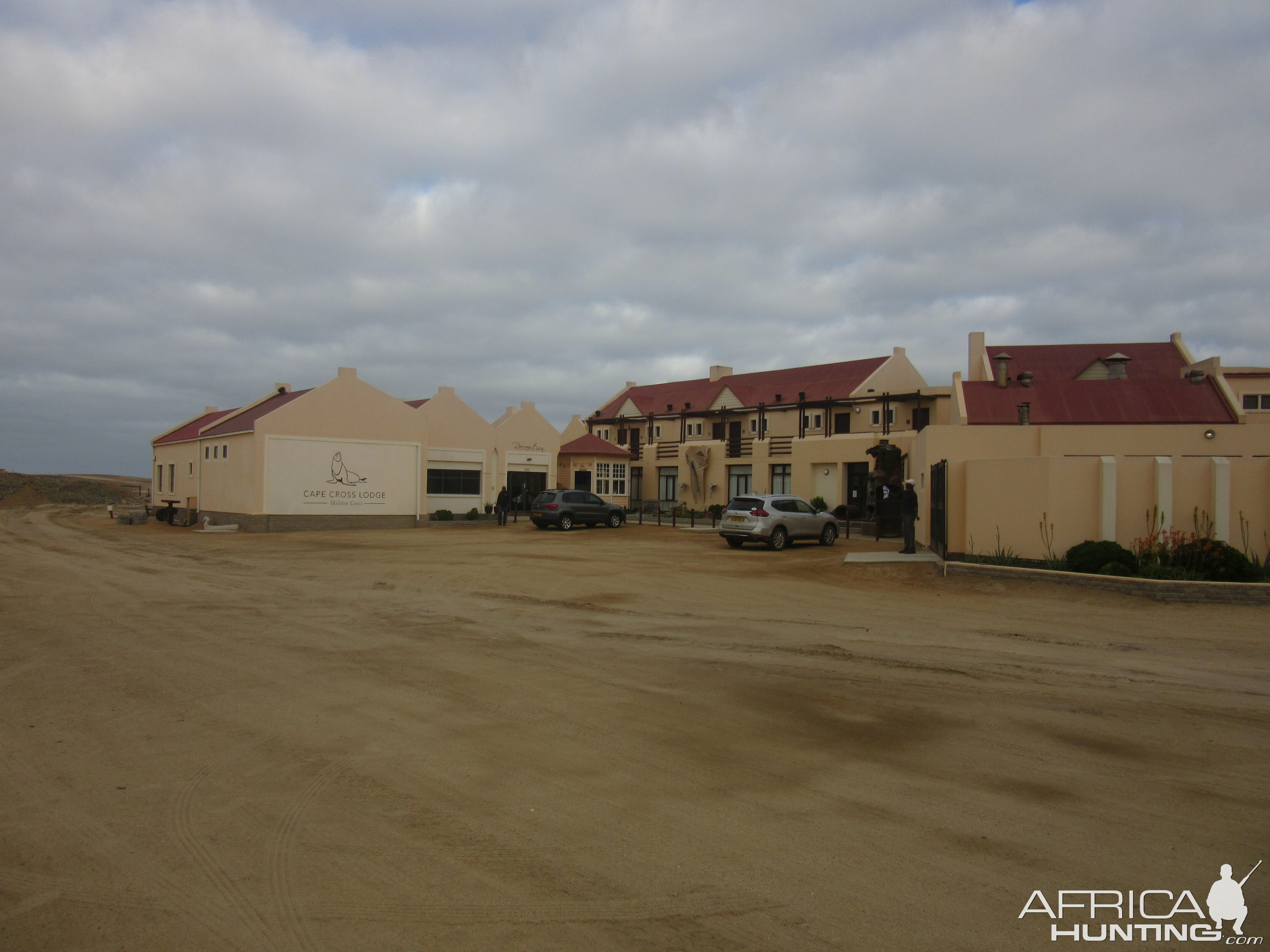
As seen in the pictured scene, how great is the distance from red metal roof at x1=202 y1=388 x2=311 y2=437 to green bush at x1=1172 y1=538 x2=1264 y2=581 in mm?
27967

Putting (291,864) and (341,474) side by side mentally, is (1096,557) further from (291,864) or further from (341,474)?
(341,474)

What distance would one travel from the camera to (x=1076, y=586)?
14.4m

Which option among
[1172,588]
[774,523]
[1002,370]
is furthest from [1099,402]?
[1172,588]

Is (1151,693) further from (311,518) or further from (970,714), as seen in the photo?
(311,518)

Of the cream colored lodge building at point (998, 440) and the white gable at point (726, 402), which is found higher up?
the white gable at point (726, 402)

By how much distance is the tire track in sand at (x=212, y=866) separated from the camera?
140 inches

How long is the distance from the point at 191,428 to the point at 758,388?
28911mm

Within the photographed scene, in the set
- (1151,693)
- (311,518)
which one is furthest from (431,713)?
(311,518)

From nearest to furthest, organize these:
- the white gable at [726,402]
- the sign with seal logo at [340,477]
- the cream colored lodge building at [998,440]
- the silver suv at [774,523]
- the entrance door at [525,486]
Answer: the cream colored lodge building at [998,440]
the silver suv at [774,523]
the sign with seal logo at [340,477]
the entrance door at [525,486]
the white gable at [726,402]

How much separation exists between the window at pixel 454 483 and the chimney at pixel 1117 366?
25610mm

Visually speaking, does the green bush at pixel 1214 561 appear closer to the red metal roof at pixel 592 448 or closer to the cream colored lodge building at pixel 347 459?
the cream colored lodge building at pixel 347 459

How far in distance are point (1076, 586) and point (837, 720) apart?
9821 millimetres

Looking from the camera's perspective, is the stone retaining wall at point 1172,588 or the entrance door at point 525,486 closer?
the stone retaining wall at point 1172,588

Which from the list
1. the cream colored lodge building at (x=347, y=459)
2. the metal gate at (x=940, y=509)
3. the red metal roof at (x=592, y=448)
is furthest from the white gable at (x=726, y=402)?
the metal gate at (x=940, y=509)
